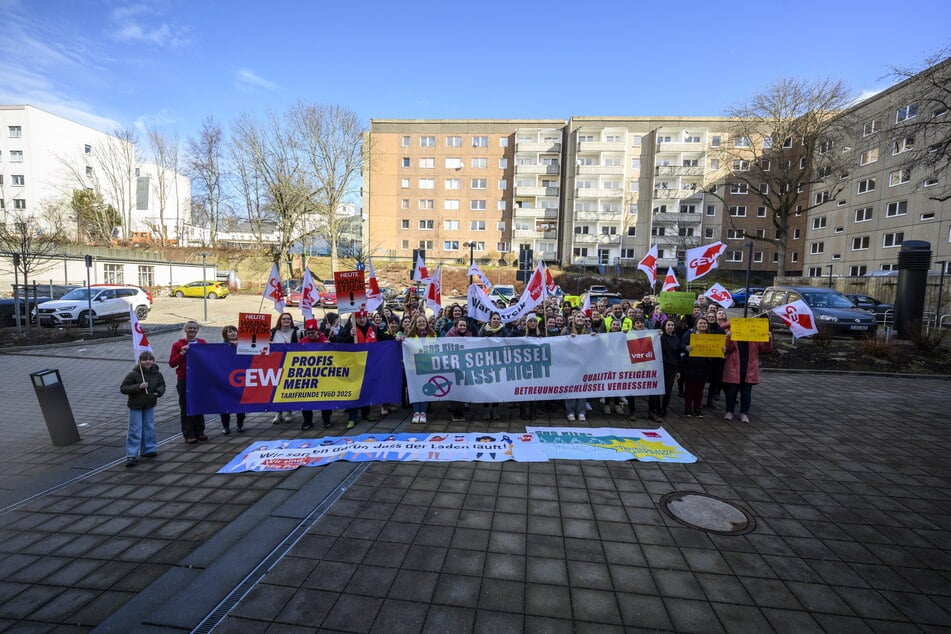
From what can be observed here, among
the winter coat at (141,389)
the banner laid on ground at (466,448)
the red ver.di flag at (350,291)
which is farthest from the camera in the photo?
the red ver.di flag at (350,291)

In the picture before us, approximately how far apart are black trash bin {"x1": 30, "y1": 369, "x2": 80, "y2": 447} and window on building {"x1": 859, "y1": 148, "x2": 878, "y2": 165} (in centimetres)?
5217

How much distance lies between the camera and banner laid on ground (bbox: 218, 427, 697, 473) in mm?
5918

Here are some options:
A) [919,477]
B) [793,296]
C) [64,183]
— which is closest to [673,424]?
[919,477]

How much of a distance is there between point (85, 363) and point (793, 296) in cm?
2333

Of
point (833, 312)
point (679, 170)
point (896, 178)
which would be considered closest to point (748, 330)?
point (833, 312)

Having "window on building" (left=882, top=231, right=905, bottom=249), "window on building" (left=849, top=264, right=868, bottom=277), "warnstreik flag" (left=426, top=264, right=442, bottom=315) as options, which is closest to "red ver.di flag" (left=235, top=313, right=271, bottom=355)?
"warnstreik flag" (left=426, top=264, right=442, bottom=315)

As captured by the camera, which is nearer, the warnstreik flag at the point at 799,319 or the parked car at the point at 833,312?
the warnstreik flag at the point at 799,319

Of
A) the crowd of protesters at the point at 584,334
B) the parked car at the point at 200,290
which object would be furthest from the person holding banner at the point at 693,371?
the parked car at the point at 200,290

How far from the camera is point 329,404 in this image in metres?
7.28

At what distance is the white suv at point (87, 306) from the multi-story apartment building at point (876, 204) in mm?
45159

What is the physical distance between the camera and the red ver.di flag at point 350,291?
24.1ft

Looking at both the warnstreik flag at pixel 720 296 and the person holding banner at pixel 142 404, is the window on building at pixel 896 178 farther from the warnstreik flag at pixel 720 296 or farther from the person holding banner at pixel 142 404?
the person holding banner at pixel 142 404

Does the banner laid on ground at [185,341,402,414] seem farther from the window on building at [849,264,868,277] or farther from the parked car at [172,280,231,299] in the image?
the window on building at [849,264,868,277]

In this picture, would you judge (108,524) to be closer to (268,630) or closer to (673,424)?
(268,630)
